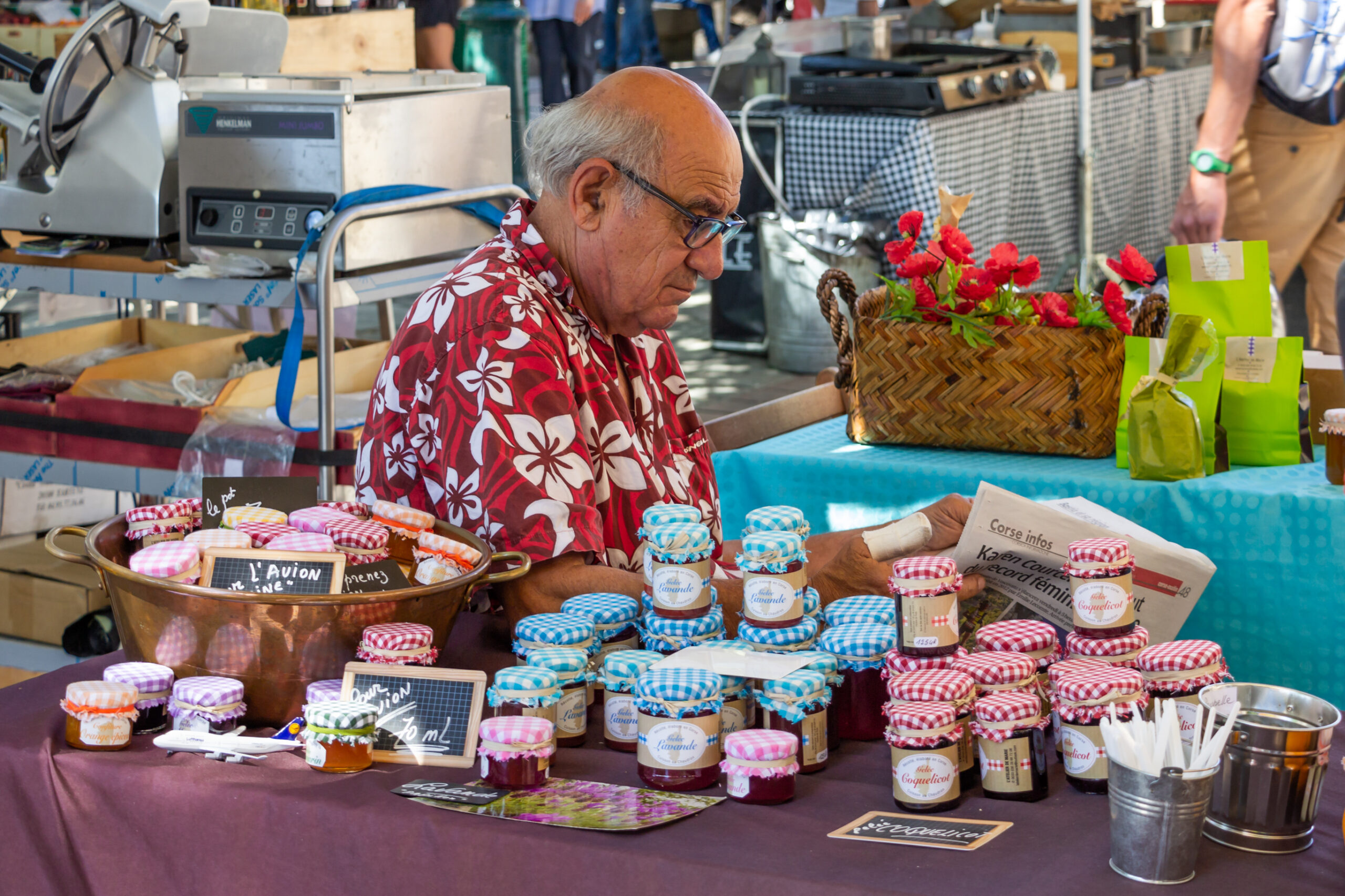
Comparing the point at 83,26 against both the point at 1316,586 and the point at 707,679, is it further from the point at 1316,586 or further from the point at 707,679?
the point at 1316,586

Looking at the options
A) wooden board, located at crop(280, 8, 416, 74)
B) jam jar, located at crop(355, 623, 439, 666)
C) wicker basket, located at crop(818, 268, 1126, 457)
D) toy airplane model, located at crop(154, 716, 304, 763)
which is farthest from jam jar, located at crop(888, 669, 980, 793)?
wooden board, located at crop(280, 8, 416, 74)

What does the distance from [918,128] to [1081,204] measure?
4.33 feet

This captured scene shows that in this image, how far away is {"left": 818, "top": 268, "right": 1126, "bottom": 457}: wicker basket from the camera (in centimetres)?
252

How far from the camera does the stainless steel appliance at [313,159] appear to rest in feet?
9.77

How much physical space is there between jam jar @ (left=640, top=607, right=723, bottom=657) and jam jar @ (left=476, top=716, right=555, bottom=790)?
200mm

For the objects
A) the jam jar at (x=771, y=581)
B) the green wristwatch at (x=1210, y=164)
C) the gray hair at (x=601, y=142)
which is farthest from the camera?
→ the green wristwatch at (x=1210, y=164)

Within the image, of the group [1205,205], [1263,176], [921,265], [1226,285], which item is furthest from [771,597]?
[1263,176]

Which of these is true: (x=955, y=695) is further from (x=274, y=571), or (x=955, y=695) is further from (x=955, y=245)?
(x=955, y=245)

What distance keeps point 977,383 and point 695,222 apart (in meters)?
0.84

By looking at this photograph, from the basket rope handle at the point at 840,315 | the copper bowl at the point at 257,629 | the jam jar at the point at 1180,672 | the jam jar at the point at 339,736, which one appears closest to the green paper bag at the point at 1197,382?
the basket rope handle at the point at 840,315

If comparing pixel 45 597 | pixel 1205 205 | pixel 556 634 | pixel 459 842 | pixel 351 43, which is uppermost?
pixel 351 43

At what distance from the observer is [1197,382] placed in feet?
7.90

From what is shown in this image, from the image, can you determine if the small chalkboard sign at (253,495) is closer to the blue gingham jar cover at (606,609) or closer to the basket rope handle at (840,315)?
the blue gingham jar cover at (606,609)

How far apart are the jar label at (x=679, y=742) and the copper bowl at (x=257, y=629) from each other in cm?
32
